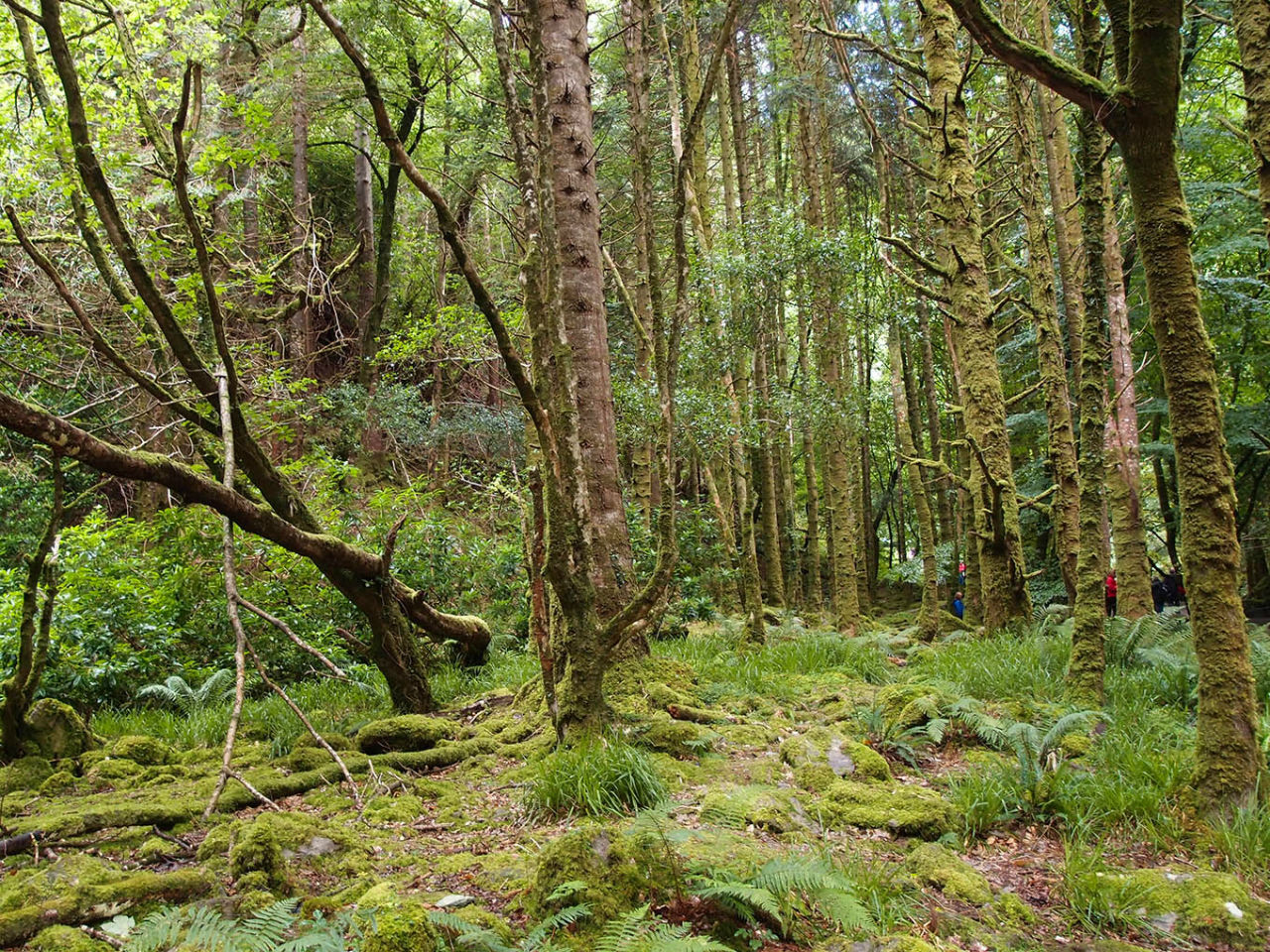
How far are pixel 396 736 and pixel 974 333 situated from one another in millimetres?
6990

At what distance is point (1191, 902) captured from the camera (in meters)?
2.79

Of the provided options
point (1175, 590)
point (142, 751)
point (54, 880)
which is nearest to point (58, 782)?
point (142, 751)

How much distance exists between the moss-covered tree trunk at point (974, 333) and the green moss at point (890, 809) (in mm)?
4883

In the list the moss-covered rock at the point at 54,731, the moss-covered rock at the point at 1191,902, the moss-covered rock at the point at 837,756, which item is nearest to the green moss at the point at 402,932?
the moss-covered rock at the point at 1191,902

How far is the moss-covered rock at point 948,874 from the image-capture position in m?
2.93

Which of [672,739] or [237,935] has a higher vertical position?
[237,935]

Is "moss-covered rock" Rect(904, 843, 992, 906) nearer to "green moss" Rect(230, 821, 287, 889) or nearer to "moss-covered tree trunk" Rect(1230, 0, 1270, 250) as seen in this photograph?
"green moss" Rect(230, 821, 287, 889)

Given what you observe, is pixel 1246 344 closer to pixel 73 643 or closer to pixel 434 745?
pixel 434 745

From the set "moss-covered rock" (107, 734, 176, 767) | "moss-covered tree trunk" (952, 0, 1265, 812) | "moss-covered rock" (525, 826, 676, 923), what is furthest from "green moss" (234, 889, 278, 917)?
"moss-covered tree trunk" (952, 0, 1265, 812)

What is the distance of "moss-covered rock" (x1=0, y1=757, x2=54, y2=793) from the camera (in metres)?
4.41

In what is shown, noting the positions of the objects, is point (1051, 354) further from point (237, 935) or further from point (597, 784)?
point (237, 935)

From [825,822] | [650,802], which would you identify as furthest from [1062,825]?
[650,802]

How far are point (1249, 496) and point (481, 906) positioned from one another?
18.2 meters

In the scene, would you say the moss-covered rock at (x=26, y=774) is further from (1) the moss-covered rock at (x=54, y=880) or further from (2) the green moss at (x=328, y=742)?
(1) the moss-covered rock at (x=54, y=880)
